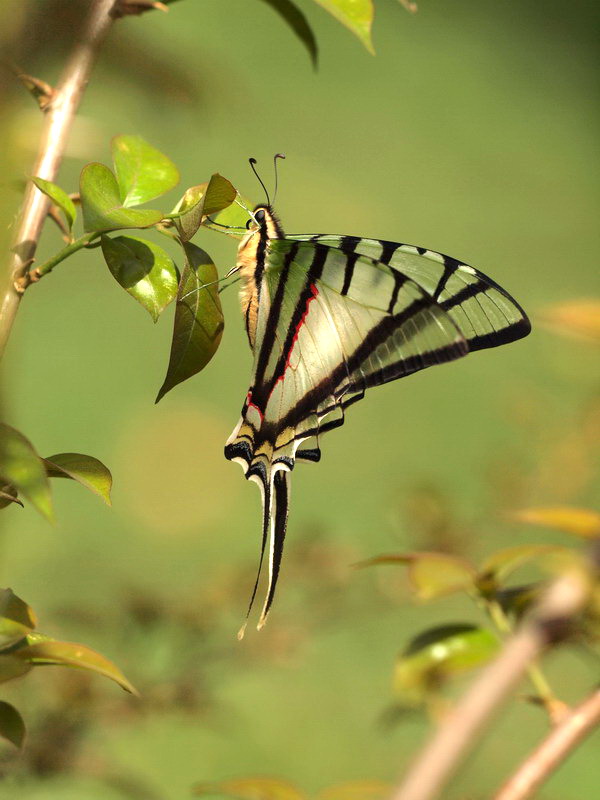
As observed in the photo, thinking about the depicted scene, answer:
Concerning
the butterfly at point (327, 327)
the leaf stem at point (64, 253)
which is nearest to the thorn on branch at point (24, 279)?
the leaf stem at point (64, 253)

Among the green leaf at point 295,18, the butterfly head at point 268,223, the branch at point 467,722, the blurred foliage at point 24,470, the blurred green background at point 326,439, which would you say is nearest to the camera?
the branch at point 467,722

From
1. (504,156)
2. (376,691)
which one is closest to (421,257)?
(376,691)

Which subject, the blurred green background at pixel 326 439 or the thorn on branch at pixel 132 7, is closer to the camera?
the thorn on branch at pixel 132 7

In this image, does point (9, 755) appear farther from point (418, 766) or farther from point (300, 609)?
point (418, 766)

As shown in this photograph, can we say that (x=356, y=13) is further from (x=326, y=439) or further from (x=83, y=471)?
(x=326, y=439)

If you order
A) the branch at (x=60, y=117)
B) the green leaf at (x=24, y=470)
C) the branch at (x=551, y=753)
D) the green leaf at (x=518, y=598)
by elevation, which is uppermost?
the branch at (x=60, y=117)

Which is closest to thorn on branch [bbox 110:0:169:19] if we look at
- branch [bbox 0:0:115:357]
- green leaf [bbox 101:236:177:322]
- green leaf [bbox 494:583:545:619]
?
branch [bbox 0:0:115:357]

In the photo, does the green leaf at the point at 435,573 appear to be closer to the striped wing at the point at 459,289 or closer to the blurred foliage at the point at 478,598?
the blurred foliage at the point at 478,598
